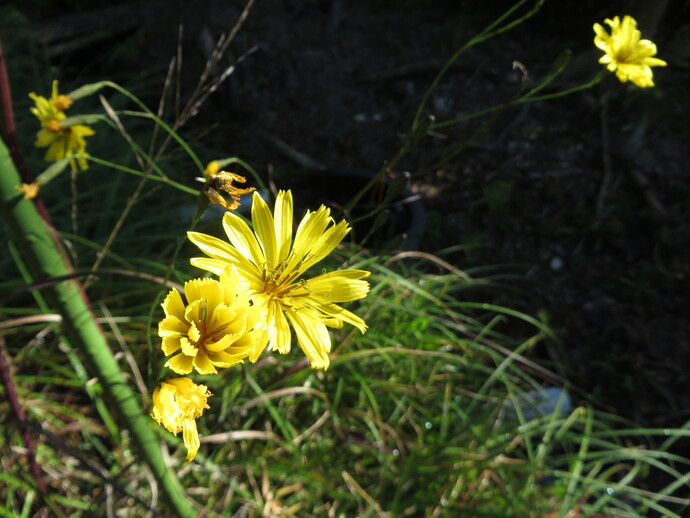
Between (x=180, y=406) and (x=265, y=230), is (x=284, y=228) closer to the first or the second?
(x=265, y=230)

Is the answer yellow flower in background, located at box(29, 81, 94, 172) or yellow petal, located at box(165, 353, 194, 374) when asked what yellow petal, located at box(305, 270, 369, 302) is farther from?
→ yellow flower in background, located at box(29, 81, 94, 172)

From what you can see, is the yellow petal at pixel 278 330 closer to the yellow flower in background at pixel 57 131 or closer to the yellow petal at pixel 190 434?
the yellow petal at pixel 190 434

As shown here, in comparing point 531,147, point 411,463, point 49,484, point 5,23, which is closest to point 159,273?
point 49,484

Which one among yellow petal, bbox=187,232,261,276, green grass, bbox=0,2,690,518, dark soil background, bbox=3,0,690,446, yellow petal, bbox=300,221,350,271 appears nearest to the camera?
yellow petal, bbox=187,232,261,276

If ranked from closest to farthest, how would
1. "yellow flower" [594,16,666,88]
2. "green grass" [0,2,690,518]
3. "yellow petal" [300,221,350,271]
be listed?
1. "yellow petal" [300,221,350,271]
2. "yellow flower" [594,16,666,88]
3. "green grass" [0,2,690,518]

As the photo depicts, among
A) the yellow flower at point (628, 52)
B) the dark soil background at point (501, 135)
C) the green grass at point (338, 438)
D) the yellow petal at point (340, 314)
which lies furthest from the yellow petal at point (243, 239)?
the dark soil background at point (501, 135)

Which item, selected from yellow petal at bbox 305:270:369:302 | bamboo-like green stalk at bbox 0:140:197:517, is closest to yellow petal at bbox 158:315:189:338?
yellow petal at bbox 305:270:369:302
